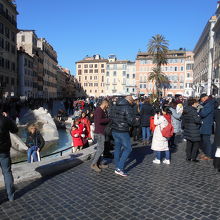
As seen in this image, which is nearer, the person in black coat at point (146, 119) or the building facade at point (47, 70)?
the person in black coat at point (146, 119)

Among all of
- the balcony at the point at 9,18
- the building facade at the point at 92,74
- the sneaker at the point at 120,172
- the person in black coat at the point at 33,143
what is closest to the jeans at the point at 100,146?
the sneaker at the point at 120,172

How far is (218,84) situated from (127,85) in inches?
2398

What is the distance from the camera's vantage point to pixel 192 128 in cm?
774

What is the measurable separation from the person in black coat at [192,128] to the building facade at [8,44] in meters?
36.4

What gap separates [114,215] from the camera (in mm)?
4371

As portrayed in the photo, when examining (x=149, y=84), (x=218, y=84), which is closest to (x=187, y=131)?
(x=218, y=84)

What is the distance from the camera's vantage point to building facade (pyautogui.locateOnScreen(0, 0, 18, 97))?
140ft

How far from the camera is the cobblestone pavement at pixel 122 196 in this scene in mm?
4410

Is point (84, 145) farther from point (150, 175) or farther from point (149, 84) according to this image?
point (149, 84)

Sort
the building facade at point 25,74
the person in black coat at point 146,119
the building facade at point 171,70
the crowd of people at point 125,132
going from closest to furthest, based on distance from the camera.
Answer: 1. the crowd of people at point 125,132
2. the person in black coat at point 146,119
3. the building facade at point 25,74
4. the building facade at point 171,70

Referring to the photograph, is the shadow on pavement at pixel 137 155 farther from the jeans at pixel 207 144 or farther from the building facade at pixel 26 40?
the building facade at pixel 26 40

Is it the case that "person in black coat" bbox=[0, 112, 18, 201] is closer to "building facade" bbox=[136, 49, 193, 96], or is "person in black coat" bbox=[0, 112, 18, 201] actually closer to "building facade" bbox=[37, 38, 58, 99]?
"building facade" bbox=[37, 38, 58, 99]

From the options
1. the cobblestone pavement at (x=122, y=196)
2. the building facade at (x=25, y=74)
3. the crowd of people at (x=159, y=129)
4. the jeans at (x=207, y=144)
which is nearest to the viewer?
the cobblestone pavement at (x=122, y=196)

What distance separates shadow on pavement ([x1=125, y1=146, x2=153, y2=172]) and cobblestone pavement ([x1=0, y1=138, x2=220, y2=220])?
400mm
